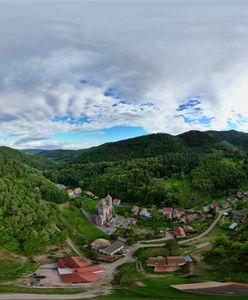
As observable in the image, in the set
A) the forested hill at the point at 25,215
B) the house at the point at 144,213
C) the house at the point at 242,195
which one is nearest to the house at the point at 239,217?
the house at the point at 144,213

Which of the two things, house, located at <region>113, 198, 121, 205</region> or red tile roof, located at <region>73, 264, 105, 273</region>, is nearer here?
red tile roof, located at <region>73, 264, 105, 273</region>

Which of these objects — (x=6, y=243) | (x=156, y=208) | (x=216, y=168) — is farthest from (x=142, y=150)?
(x=6, y=243)

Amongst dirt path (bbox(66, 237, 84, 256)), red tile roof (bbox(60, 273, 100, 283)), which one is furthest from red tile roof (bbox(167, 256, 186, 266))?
dirt path (bbox(66, 237, 84, 256))

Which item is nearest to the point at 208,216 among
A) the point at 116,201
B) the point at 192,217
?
the point at 192,217

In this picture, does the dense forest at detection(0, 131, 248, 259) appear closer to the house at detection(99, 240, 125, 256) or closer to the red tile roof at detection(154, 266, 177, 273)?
the house at detection(99, 240, 125, 256)

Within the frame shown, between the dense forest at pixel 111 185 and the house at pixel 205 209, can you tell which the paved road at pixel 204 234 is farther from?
the dense forest at pixel 111 185

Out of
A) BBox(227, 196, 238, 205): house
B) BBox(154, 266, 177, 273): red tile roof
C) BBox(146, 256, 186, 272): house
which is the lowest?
BBox(154, 266, 177, 273): red tile roof

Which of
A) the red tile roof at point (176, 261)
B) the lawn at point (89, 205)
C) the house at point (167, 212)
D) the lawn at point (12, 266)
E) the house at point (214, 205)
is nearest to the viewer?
the lawn at point (12, 266)
